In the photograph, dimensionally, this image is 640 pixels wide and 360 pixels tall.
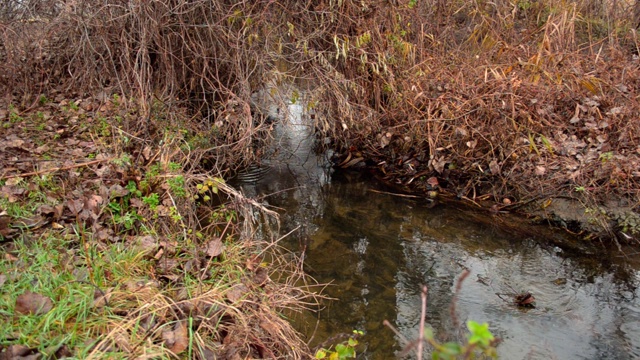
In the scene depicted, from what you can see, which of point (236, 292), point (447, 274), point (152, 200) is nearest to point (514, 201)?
point (447, 274)

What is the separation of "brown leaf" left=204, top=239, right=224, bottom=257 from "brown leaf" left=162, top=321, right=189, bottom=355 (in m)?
0.92

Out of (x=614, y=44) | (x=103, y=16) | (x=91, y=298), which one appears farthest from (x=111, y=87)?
(x=614, y=44)

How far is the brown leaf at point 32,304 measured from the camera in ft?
8.78

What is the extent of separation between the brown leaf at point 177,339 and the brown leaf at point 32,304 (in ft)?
2.02

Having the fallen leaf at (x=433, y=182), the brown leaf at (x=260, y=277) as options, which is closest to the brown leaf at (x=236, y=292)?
the brown leaf at (x=260, y=277)

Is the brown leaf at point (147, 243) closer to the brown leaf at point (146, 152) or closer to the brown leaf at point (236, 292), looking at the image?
the brown leaf at point (236, 292)

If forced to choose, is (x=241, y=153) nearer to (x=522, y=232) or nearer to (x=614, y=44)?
(x=522, y=232)

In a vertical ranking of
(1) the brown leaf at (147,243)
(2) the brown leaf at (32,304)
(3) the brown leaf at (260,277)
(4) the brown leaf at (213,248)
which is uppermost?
(2) the brown leaf at (32,304)

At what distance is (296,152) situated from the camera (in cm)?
777

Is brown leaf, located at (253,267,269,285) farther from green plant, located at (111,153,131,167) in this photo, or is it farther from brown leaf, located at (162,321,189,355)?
green plant, located at (111,153,131,167)

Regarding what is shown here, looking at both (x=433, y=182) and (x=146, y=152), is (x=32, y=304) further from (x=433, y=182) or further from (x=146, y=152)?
(x=433, y=182)

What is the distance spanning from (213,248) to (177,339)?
42.0 inches

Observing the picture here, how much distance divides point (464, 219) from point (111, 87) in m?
4.54

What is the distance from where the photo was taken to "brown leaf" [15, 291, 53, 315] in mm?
2676
